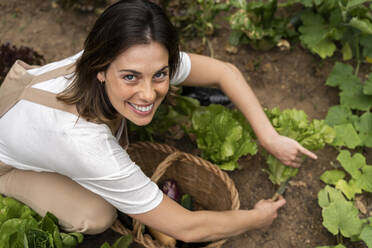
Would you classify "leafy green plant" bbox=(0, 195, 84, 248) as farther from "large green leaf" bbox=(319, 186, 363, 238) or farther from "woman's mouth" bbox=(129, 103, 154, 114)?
"large green leaf" bbox=(319, 186, 363, 238)

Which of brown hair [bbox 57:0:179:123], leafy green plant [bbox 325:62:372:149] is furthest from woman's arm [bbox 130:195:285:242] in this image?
leafy green plant [bbox 325:62:372:149]

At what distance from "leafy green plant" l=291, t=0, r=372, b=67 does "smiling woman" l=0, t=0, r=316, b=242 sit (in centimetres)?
132

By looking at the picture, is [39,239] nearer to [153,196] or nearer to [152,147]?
[153,196]

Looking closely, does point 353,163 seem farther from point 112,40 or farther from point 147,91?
point 112,40

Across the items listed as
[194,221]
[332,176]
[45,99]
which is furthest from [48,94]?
[332,176]

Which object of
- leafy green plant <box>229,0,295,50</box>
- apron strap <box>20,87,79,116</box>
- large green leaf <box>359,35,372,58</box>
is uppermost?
apron strap <box>20,87,79,116</box>

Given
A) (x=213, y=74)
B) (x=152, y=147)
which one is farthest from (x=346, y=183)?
(x=152, y=147)

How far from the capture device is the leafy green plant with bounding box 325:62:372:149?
87.0 inches

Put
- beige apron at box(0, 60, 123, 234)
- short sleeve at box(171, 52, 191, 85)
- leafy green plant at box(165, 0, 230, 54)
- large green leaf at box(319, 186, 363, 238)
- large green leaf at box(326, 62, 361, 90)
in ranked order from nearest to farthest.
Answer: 1. beige apron at box(0, 60, 123, 234)
2. short sleeve at box(171, 52, 191, 85)
3. large green leaf at box(319, 186, 363, 238)
4. large green leaf at box(326, 62, 361, 90)
5. leafy green plant at box(165, 0, 230, 54)

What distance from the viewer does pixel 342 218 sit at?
1934mm

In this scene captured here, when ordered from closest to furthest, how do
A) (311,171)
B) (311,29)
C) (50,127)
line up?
(50,127), (311,171), (311,29)

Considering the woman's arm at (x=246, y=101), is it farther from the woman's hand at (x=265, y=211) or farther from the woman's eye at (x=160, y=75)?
the woman's eye at (x=160, y=75)

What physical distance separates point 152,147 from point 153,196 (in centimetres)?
67

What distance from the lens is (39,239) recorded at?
1529mm
